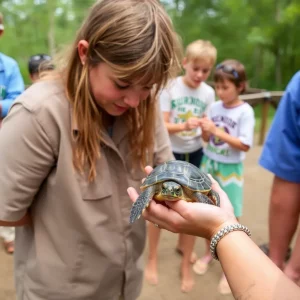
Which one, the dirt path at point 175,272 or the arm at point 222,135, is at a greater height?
the arm at point 222,135

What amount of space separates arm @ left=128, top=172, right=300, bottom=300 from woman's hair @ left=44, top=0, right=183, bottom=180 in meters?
0.49

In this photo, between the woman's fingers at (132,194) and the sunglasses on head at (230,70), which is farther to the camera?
the sunglasses on head at (230,70)

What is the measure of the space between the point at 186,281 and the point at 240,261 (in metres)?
2.09

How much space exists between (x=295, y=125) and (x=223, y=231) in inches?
31.2

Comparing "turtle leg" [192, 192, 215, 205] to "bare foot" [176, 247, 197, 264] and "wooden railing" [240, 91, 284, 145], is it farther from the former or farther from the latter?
"wooden railing" [240, 91, 284, 145]

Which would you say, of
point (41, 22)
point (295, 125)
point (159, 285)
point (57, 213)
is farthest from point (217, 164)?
point (41, 22)

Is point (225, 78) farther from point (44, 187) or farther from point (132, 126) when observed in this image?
point (44, 187)

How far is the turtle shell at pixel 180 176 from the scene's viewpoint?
1.49 m

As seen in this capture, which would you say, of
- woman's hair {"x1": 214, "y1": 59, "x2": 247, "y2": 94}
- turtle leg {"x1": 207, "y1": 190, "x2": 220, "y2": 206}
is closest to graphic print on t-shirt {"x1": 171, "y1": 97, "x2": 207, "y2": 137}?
woman's hair {"x1": 214, "y1": 59, "x2": 247, "y2": 94}

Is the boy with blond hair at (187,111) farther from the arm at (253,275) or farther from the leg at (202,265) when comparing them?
the arm at (253,275)

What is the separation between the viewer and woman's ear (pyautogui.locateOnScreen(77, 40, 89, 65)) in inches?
54.1

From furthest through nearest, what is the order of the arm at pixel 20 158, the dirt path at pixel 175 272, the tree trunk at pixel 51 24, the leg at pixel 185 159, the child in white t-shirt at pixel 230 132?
1. the tree trunk at pixel 51 24
2. the leg at pixel 185 159
3. the child in white t-shirt at pixel 230 132
4. the dirt path at pixel 175 272
5. the arm at pixel 20 158

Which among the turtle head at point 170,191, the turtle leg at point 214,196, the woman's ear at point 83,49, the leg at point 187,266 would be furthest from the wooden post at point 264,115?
the woman's ear at point 83,49

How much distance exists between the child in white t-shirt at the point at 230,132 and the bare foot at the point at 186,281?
0.84 ft
